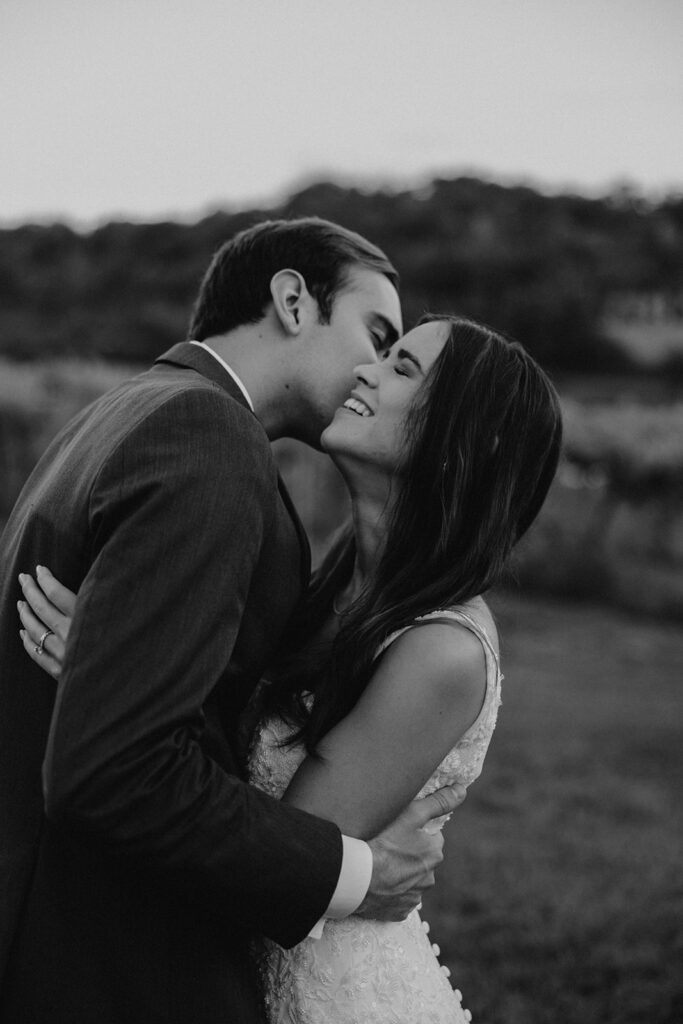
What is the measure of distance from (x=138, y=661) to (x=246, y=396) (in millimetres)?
820

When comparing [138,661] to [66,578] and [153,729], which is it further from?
[66,578]

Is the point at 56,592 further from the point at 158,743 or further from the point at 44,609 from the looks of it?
the point at 158,743

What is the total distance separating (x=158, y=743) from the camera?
137 cm

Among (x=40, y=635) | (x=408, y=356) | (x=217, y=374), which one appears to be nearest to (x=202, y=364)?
(x=217, y=374)

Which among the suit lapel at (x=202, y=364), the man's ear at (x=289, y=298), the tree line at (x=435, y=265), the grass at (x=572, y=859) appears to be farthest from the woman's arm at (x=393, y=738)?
the tree line at (x=435, y=265)

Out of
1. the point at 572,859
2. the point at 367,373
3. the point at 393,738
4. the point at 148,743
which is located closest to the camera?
the point at 148,743

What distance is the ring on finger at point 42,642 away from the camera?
1.61m

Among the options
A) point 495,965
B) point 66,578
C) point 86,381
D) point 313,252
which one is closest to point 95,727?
point 66,578

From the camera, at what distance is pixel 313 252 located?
236 centimetres

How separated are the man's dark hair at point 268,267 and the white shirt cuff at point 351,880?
1.24 meters

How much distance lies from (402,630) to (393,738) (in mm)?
239

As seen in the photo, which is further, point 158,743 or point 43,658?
point 43,658

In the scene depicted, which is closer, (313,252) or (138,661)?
(138,661)

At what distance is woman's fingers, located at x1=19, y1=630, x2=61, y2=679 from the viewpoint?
1611 mm
